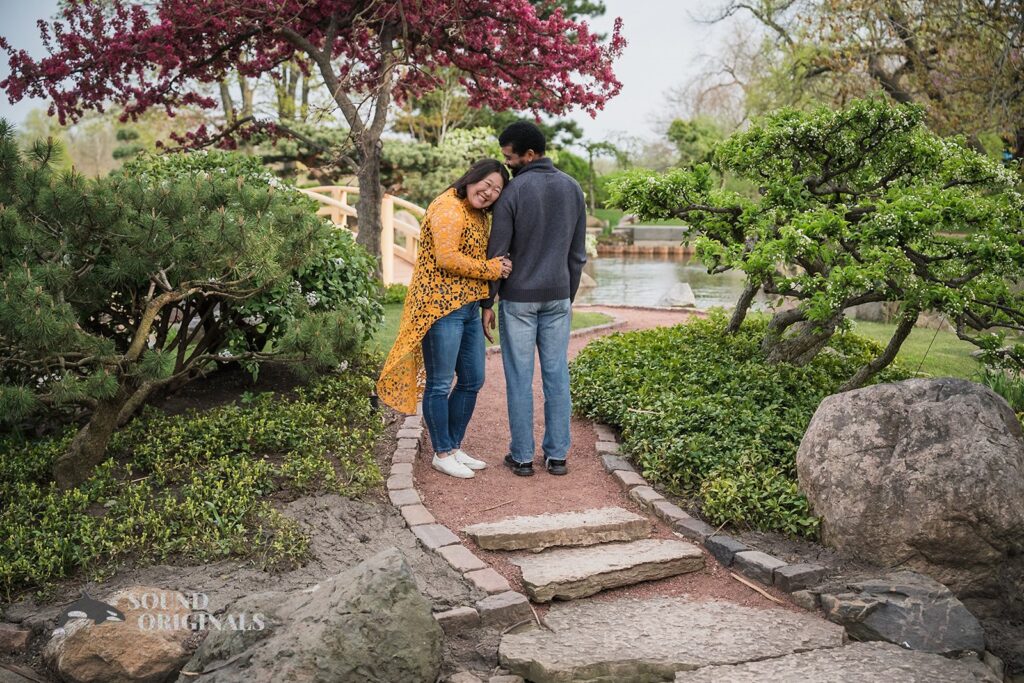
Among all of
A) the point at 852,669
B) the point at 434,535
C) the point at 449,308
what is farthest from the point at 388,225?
the point at 852,669

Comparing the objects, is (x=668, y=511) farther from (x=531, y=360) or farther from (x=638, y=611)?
(x=531, y=360)

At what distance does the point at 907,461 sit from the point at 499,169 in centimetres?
247

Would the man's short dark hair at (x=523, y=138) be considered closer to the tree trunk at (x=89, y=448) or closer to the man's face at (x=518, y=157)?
the man's face at (x=518, y=157)

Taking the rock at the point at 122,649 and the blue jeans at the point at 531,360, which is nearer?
the rock at the point at 122,649

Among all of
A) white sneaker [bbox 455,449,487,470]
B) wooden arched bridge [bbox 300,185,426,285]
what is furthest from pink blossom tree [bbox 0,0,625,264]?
white sneaker [bbox 455,449,487,470]

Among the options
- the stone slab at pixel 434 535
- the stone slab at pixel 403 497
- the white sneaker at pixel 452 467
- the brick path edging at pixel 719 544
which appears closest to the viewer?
the brick path edging at pixel 719 544

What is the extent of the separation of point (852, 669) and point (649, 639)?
738 millimetres

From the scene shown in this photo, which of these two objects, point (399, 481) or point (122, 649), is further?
point (399, 481)

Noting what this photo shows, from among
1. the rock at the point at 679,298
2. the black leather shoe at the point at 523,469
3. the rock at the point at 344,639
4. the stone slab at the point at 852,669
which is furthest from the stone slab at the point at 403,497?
the rock at the point at 679,298

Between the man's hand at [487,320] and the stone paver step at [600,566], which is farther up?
the man's hand at [487,320]

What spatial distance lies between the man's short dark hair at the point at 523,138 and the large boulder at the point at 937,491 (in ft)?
7.05

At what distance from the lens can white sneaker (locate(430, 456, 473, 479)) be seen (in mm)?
4547

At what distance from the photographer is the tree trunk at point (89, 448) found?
401 cm

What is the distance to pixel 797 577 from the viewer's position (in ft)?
11.6
